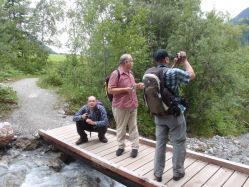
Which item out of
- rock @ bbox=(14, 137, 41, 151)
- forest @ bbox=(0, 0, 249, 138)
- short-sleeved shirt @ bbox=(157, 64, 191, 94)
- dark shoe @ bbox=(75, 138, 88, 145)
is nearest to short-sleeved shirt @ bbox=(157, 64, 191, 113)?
short-sleeved shirt @ bbox=(157, 64, 191, 94)

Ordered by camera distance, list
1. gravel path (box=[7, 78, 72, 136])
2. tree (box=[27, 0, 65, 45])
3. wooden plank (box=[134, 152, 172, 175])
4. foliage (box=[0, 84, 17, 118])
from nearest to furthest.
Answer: wooden plank (box=[134, 152, 172, 175])
gravel path (box=[7, 78, 72, 136])
foliage (box=[0, 84, 17, 118])
tree (box=[27, 0, 65, 45])

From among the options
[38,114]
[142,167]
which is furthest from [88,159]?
[38,114]

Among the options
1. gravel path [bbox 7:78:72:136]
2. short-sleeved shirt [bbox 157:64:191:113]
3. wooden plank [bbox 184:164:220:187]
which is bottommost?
gravel path [bbox 7:78:72:136]

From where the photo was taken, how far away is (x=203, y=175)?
17.2ft

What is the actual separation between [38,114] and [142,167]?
5983 millimetres

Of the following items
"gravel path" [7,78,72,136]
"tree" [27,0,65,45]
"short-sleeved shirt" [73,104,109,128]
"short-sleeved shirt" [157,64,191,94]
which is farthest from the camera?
"tree" [27,0,65,45]

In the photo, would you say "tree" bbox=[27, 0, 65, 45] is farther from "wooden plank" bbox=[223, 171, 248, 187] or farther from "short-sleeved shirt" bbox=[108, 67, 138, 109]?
"wooden plank" bbox=[223, 171, 248, 187]

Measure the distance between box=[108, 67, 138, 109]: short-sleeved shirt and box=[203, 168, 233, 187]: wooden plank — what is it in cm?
202

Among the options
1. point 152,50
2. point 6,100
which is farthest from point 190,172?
point 6,100

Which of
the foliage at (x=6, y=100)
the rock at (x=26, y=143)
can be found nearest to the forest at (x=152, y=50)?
the foliage at (x=6, y=100)

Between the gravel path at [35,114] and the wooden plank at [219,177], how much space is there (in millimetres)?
5512

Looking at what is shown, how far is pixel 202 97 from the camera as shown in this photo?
12.6 meters

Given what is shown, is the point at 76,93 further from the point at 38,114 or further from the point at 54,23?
the point at 54,23

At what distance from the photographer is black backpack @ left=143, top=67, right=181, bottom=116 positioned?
438 cm
